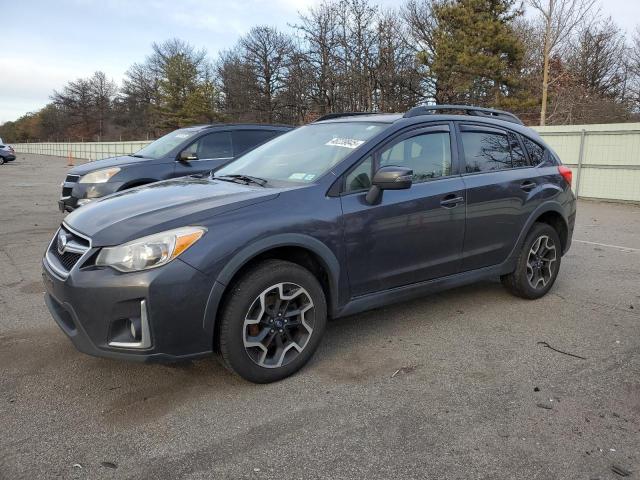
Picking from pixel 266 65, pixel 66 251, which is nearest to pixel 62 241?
pixel 66 251

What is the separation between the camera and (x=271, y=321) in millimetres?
3164

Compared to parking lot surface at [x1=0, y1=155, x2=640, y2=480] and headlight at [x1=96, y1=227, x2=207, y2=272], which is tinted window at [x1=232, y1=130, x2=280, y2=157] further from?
headlight at [x1=96, y1=227, x2=207, y2=272]

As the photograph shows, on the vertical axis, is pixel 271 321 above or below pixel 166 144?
below

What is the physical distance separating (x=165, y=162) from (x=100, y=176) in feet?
3.09

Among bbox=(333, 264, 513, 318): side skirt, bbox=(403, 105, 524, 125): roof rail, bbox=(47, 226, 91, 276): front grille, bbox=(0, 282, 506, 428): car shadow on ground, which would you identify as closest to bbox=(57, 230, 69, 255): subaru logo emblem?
bbox=(47, 226, 91, 276): front grille

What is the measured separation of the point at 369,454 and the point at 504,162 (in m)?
3.11

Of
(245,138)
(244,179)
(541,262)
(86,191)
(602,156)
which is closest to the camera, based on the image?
(244,179)

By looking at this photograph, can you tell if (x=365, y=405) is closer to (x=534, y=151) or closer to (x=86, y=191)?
(x=534, y=151)

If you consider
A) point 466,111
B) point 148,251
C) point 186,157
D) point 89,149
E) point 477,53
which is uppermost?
point 477,53

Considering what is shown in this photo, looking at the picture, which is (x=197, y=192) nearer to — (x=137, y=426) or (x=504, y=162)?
(x=137, y=426)

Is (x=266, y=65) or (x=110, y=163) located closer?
(x=110, y=163)

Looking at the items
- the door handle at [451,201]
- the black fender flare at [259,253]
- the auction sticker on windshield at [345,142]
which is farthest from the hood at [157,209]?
the door handle at [451,201]

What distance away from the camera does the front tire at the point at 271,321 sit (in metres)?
2.99

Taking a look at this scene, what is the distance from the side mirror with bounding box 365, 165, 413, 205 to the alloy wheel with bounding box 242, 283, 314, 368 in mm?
837
